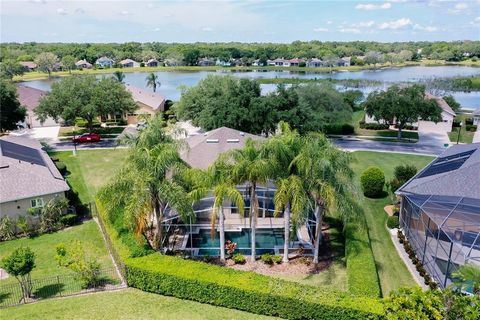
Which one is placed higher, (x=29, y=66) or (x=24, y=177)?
(x=29, y=66)

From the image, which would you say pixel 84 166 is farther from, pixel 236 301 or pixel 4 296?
pixel 236 301

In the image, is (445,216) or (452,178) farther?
(452,178)

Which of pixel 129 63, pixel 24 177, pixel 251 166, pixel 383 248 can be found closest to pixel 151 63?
pixel 129 63

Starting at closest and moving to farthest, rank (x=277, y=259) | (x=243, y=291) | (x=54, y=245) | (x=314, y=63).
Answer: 1. (x=243, y=291)
2. (x=277, y=259)
3. (x=54, y=245)
4. (x=314, y=63)

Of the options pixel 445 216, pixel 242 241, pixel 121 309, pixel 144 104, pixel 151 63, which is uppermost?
pixel 151 63

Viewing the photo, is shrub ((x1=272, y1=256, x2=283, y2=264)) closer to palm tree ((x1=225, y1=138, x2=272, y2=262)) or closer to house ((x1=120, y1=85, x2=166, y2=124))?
palm tree ((x1=225, y1=138, x2=272, y2=262))

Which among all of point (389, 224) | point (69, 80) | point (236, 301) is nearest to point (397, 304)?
point (236, 301)

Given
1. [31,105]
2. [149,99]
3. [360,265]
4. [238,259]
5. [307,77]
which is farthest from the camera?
[307,77]

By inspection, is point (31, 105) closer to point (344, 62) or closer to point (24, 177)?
point (24, 177)
